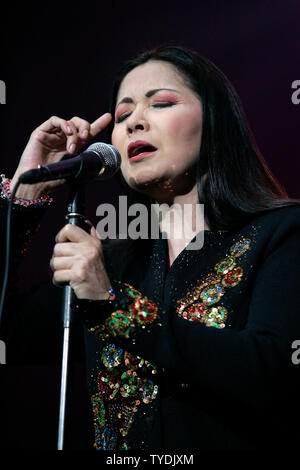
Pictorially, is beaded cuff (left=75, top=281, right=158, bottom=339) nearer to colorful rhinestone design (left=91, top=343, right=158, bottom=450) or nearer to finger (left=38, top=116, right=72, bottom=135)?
colorful rhinestone design (left=91, top=343, right=158, bottom=450)

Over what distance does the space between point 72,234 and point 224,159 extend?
0.70 meters

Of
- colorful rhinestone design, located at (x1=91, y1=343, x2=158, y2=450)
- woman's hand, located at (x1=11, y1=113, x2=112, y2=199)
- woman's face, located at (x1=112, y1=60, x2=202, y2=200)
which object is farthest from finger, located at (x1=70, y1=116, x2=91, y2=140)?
colorful rhinestone design, located at (x1=91, y1=343, x2=158, y2=450)

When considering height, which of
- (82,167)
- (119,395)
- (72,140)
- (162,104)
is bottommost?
(119,395)

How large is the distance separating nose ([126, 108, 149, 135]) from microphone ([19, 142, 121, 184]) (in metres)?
0.36

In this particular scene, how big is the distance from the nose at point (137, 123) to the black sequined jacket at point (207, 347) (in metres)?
0.37

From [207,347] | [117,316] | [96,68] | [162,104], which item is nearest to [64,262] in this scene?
[117,316]

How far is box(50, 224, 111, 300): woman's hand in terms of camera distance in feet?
3.27

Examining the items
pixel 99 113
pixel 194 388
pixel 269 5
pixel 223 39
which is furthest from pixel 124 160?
pixel 269 5

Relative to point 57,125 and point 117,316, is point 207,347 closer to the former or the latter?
point 117,316

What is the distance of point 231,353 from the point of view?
105cm

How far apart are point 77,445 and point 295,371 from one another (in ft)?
4.60

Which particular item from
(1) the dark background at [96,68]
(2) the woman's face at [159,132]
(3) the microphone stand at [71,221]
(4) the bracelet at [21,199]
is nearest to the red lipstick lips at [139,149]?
Result: (2) the woman's face at [159,132]
